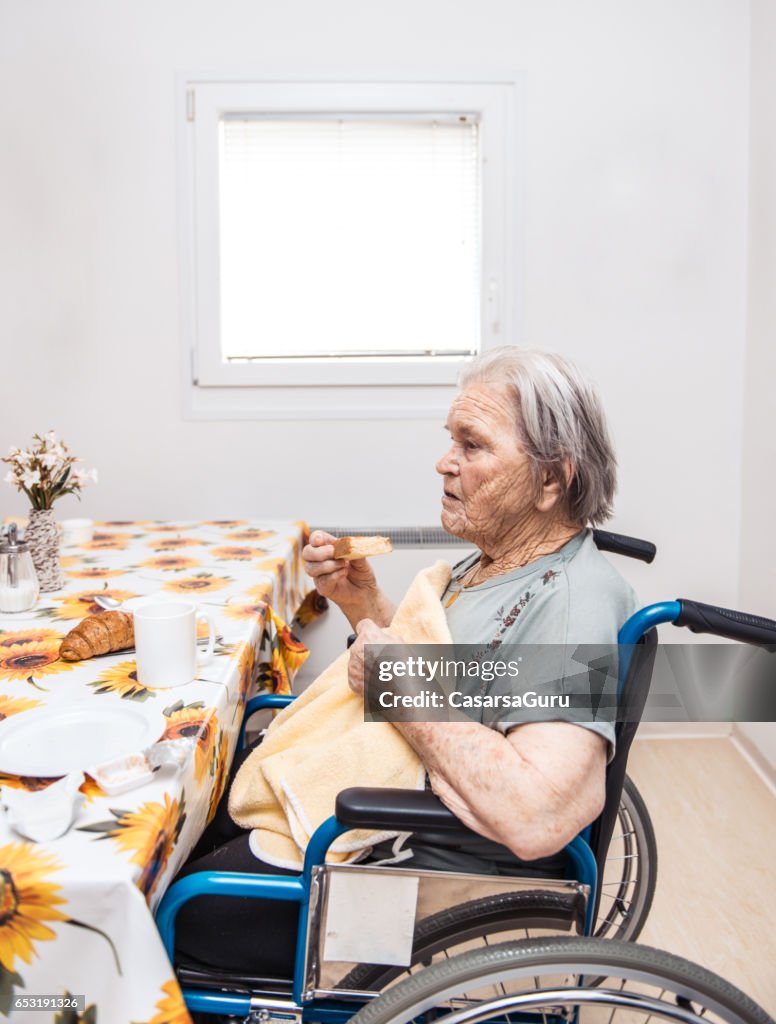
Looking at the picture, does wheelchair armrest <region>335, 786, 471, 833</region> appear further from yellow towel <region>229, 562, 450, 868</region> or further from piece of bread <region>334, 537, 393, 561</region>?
piece of bread <region>334, 537, 393, 561</region>

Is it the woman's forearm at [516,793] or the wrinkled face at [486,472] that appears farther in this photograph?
the wrinkled face at [486,472]

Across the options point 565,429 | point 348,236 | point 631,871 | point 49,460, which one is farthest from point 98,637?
point 348,236

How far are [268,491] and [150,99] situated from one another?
1340mm

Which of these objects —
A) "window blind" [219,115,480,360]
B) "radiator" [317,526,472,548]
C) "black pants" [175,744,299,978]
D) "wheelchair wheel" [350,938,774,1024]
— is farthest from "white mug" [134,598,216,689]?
"window blind" [219,115,480,360]

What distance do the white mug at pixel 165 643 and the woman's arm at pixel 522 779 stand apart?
1.20ft

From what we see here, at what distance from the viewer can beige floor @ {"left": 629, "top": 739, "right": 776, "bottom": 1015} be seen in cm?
173

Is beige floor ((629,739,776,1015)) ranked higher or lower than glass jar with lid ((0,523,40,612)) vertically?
lower

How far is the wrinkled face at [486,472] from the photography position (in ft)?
4.01

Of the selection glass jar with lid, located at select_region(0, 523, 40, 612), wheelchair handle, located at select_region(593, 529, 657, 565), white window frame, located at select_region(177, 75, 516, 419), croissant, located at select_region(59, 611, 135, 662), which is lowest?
croissant, located at select_region(59, 611, 135, 662)

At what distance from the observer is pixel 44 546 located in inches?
64.8

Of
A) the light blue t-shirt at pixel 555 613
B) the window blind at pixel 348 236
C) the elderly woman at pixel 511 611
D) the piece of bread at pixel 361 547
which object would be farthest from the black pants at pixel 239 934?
the window blind at pixel 348 236

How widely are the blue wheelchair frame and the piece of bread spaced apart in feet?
1.62

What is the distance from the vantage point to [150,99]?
2.64 m

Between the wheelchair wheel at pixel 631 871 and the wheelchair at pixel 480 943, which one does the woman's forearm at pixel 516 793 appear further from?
the wheelchair wheel at pixel 631 871
